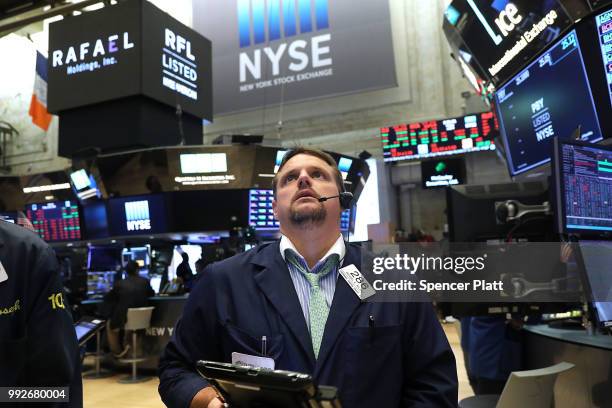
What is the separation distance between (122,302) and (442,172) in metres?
7.31

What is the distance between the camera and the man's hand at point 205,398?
132 centimetres

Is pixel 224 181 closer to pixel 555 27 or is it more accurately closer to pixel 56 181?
pixel 56 181

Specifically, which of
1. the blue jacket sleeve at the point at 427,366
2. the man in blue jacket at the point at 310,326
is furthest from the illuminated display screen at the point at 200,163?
the blue jacket sleeve at the point at 427,366

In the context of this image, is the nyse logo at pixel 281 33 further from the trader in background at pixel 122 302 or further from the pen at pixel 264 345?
the pen at pixel 264 345

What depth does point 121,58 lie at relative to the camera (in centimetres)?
828

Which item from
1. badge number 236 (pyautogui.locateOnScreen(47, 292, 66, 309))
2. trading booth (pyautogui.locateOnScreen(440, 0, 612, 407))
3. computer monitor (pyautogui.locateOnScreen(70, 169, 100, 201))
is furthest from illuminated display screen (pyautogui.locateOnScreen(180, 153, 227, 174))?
badge number 236 (pyautogui.locateOnScreen(47, 292, 66, 309))

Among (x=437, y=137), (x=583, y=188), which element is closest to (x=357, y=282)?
(x=583, y=188)

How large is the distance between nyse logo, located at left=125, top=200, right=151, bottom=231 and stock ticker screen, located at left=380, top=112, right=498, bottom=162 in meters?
6.12

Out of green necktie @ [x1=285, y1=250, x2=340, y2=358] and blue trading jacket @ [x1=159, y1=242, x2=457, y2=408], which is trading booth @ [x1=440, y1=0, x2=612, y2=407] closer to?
blue trading jacket @ [x1=159, y1=242, x2=457, y2=408]

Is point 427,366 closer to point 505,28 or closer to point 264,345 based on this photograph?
point 264,345

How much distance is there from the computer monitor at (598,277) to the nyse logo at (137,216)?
647 cm

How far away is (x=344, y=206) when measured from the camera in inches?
69.4

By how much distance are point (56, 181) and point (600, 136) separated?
27.6 feet

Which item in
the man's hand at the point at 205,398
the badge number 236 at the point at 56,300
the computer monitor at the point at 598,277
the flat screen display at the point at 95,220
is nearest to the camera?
the man's hand at the point at 205,398
